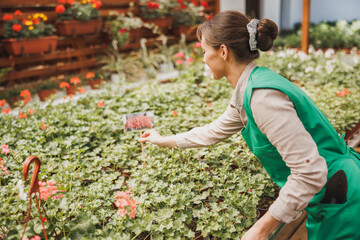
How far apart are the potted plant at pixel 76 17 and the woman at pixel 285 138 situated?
4.04m

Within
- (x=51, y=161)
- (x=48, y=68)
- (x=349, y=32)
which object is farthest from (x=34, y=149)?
(x=349, y=32)

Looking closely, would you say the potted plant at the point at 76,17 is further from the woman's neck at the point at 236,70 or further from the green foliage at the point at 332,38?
the green foliage at the point at 332,38

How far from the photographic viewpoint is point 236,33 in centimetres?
134

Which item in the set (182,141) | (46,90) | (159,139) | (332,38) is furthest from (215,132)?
(332,38)

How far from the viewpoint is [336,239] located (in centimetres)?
137

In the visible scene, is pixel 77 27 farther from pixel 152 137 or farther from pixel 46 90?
pixel 152 137

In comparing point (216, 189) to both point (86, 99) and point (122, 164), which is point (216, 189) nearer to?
point (122, 164)

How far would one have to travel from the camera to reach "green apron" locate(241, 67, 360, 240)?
125 cm

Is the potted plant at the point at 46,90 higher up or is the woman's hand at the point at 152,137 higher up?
the woman's hand at the point at 152,137

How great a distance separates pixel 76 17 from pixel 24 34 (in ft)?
3.10

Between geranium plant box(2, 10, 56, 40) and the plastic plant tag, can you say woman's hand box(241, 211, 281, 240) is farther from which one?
geranium plant box(2, 10, 56, 40)

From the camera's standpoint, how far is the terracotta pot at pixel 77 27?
4906 mm

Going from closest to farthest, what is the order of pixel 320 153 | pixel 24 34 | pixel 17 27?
pixel 320 153 < pixel 17 27 < pixel 24 34

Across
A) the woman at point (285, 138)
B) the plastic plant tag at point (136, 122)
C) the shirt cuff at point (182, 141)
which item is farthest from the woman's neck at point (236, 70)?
the plastic plant tag at point (136, 122)
